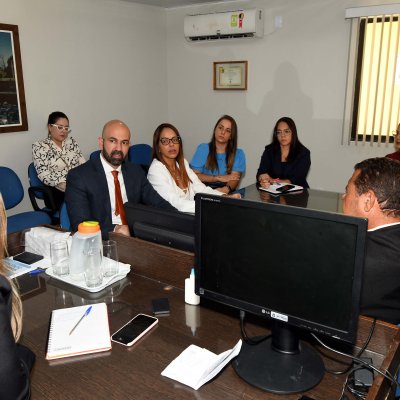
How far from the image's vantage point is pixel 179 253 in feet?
5.21

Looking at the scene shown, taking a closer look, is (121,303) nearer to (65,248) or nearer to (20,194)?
(65,248)

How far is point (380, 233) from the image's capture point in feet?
4.27

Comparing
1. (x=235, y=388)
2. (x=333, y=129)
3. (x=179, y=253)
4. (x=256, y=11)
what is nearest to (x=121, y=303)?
(x=179, y=253)

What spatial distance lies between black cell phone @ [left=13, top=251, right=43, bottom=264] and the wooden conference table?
0.14m

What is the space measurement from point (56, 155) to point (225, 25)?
2574 millimetres

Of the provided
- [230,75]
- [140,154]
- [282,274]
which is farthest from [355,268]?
[230,75]

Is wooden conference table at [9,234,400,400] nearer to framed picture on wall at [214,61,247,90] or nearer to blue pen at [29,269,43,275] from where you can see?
blue pen at [29,269,43,275]

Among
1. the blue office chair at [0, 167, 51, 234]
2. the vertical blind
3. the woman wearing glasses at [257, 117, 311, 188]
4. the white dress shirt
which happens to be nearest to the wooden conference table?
the white dress shirt

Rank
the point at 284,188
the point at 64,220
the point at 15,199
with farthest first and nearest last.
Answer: the point at 15,199
the point at 284,188
the point at 64,220

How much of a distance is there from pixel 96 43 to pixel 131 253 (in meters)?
3.92

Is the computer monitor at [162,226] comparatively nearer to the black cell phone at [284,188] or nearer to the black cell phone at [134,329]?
the black cell phone at [134,329]

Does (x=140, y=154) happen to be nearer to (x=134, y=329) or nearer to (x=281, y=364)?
(x=134, y=329)

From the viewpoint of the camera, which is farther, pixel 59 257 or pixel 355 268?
pixel 59 257

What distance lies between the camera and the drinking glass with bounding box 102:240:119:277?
1695 millimetres
